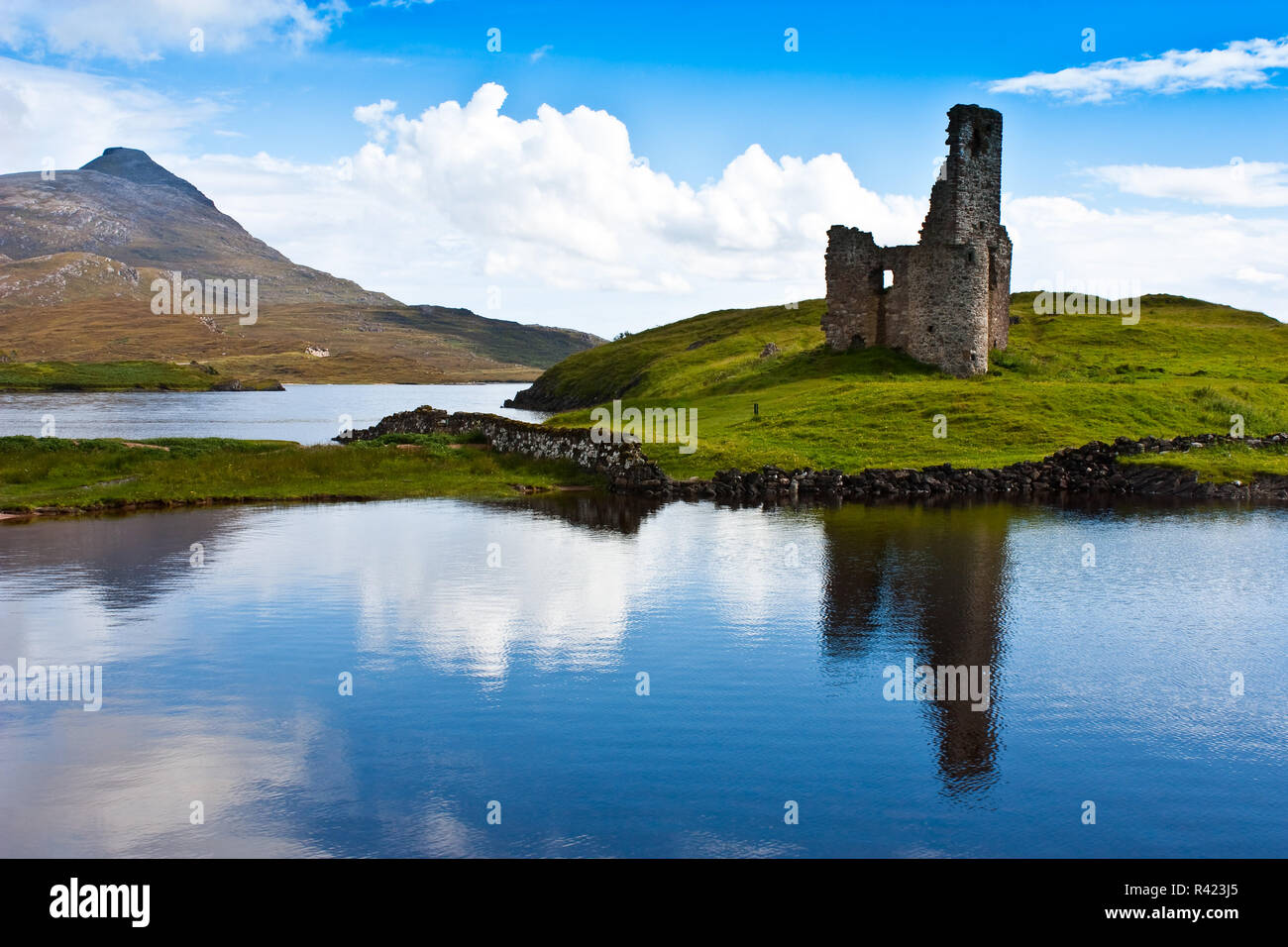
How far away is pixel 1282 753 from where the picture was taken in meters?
14.1

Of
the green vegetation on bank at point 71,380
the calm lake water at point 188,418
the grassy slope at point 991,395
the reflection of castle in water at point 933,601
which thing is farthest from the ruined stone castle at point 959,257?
the green vegetation on bank at point 71,380

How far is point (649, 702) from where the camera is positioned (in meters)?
16.2

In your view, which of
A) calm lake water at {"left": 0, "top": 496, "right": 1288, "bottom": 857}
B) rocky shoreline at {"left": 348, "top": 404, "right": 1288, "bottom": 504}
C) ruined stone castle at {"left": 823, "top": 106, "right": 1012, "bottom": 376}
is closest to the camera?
calm lake water at {"left": 0, "top": 496, "right": 1288, "bottom": 857}

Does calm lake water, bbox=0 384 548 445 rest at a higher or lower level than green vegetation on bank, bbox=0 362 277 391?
lower

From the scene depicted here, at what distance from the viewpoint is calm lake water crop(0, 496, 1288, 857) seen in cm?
1206

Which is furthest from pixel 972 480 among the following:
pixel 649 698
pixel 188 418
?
pixel 188 418

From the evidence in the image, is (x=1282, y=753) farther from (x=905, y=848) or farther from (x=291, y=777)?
(x=291, y=777)

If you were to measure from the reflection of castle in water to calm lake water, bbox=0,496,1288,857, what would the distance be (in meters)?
0.10

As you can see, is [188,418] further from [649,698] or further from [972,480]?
[649,698]

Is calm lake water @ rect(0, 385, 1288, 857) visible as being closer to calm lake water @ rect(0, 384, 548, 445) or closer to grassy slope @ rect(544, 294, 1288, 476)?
grassy slope @ rect(544, 294, 1288, 476)

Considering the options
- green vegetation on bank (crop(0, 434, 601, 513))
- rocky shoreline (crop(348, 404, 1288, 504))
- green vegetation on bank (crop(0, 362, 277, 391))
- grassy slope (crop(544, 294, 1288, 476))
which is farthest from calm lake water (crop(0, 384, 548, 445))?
rocky shoreline (crop(348, 404, 1288, 504))

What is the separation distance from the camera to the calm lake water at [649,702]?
12.1 m
